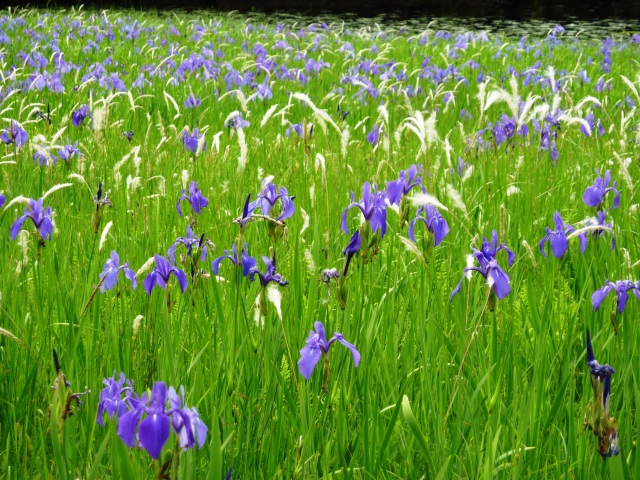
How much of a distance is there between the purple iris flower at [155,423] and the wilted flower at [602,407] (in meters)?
0.61

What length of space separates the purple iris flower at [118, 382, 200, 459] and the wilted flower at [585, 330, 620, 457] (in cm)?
61

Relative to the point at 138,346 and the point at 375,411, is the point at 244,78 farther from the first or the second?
the point at 375,411

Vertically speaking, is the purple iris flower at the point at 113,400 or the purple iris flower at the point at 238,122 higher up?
the purple iris flower at the point at 238,122

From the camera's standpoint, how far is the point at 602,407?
3.66 ft

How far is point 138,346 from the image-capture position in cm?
193

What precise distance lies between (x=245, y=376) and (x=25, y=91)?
4852 millimetres

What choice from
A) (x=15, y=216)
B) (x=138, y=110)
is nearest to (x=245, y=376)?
(x=15, y=216)

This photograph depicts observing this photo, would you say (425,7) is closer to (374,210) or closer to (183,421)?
(374,210)

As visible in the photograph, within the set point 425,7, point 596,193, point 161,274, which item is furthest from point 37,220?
point 425,7

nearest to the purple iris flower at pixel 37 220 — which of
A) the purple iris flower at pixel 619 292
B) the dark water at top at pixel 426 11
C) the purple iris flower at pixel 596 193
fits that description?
the purple iris flower at pixel 619 292

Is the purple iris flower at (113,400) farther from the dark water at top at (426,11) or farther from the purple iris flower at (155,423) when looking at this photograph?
the dark water at top at (426,11)

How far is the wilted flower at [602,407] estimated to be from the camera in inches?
43.1

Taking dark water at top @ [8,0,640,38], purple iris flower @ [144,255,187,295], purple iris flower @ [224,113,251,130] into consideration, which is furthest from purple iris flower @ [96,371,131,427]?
dark water at top @ [8,0,640,38]

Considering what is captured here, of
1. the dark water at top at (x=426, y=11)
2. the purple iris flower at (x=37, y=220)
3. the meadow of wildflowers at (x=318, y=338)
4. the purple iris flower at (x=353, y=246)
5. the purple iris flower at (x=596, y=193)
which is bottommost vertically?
the meadow of wildflowers at (x=318, y=338)
